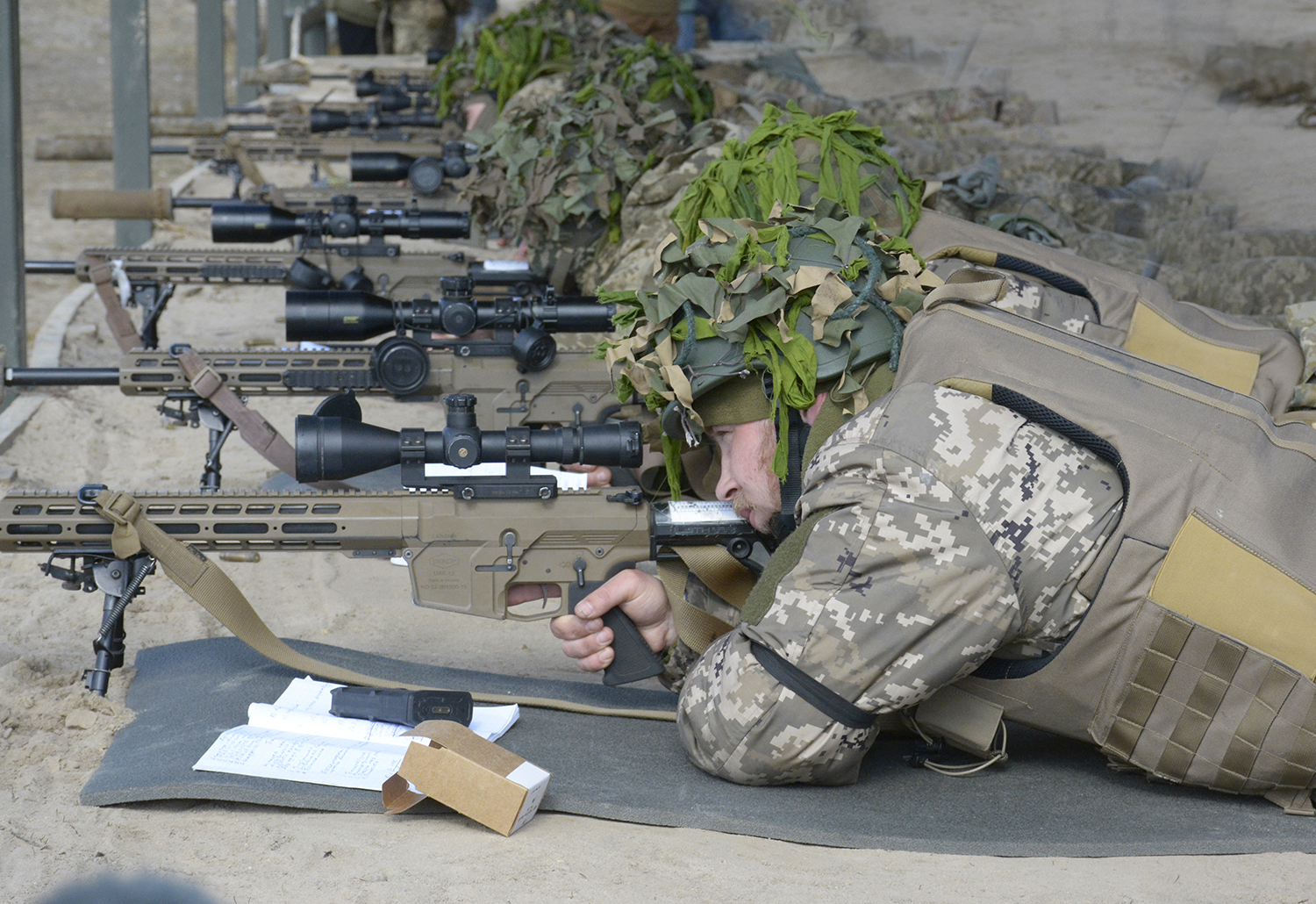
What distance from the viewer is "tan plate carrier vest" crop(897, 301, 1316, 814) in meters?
2.15

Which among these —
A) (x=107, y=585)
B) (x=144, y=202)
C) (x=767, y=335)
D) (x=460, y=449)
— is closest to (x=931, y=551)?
(x=767, y=335)

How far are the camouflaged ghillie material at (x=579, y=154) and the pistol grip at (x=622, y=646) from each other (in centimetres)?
302

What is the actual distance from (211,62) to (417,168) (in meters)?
6.57

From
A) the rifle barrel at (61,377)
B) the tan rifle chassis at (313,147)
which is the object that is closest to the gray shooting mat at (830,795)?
the rifle barrel at (61,377)

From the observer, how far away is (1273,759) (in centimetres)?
225

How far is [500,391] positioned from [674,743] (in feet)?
6.10

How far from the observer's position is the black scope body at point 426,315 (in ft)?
13.3

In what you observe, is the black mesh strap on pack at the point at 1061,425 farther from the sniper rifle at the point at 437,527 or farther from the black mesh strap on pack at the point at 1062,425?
the sniper rifle at the point at 437,527

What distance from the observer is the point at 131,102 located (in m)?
8.48

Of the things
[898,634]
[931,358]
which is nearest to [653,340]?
[931,358]

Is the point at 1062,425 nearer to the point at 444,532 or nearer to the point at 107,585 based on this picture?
the point at 444,532

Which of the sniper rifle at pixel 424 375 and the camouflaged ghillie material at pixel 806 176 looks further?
the sniper rifle at pixel 424 375

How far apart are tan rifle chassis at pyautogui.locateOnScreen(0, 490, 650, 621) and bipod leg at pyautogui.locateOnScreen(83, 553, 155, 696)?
63 mm

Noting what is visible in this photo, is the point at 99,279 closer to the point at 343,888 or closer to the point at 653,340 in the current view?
the point at 653,340
